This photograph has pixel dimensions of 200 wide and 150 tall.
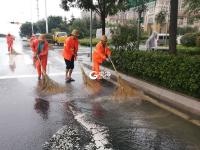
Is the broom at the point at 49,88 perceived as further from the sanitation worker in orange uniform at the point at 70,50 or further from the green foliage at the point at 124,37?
the green foliage at the point at 124,37

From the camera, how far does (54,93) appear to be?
8.93 metres

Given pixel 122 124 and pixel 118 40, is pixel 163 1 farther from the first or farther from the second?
pixel 122 124

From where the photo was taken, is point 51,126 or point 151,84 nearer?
point 51,126

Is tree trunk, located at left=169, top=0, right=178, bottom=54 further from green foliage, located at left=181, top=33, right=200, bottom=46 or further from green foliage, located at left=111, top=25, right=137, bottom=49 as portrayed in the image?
green foliage, located at left=181, top=33, right=200, bottom=46

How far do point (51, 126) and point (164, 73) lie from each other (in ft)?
12.8

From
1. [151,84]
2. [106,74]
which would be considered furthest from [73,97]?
[106,74]

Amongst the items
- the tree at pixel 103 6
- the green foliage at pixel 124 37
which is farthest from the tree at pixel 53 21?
the green foliage at pixel 124 37

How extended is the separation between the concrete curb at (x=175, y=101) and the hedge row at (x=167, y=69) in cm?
22

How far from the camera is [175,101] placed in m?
7.49

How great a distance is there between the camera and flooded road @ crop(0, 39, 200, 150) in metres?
4.96

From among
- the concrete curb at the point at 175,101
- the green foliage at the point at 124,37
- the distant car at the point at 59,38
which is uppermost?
the green foliage at the point at 124,37

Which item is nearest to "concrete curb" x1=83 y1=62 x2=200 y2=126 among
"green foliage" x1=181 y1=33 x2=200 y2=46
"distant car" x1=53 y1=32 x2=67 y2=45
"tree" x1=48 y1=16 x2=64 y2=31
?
"green foliage" x1=181 y1=33 x2=200 y2=46

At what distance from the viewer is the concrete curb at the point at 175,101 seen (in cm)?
662

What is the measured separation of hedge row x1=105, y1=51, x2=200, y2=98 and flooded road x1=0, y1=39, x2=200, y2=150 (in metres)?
1.06
